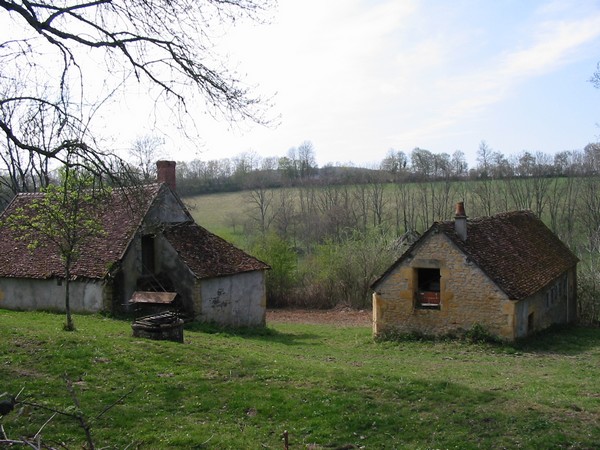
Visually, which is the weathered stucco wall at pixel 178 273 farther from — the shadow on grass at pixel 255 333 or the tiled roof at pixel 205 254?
the shadow on grass at pixel 255 333

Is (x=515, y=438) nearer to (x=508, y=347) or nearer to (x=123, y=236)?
(x=508, y=347)

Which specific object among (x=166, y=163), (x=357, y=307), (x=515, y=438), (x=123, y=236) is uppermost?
(x=166, y=163)

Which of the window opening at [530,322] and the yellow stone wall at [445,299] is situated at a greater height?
the yellow stone wall at [445,299]

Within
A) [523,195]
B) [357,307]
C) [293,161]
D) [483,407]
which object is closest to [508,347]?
[483,407]

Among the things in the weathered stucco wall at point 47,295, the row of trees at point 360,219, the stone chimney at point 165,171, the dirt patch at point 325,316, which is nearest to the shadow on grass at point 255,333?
the weathered stucco wall at point 47,295

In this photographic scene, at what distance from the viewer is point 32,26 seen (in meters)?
10.8

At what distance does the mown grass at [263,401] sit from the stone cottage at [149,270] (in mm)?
9300

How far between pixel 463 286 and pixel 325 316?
18127 mm

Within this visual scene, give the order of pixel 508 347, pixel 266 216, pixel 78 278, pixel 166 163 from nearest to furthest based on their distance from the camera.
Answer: pixel 508 347, pixel 78 278, pixel 166 163, pixel 266 216

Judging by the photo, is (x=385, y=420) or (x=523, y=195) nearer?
(x=385, y=420)

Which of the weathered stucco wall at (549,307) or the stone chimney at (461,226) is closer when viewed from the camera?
the weathered stucco wall at (549,307)

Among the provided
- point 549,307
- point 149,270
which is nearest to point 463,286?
point 549,307

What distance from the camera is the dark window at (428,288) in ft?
78.9

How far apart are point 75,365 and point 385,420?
20.5 ft
